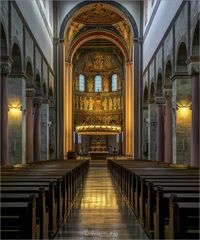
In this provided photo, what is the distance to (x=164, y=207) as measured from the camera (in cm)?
580

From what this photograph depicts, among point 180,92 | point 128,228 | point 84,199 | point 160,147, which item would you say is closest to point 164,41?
point 180,92

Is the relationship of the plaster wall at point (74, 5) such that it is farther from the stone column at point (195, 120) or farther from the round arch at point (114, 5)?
the stone column at point (195, 120)

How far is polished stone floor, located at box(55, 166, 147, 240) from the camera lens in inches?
291

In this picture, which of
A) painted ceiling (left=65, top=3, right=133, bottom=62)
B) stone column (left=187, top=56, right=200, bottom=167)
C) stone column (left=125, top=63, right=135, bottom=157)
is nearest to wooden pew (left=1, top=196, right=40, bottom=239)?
stone column (left=187, top=56, right=200, bottom=167)

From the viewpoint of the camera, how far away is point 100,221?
28.5 feet

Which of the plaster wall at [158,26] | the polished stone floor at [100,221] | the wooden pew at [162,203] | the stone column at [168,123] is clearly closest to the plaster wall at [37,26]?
the plaster wall at [158,26]

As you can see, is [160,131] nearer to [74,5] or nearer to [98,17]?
[74,5]

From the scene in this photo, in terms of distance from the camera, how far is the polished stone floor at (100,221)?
7387 millimetres

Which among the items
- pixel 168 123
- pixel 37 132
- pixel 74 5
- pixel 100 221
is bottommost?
pixel 100 221

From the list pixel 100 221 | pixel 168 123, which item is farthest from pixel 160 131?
pixel 100 221

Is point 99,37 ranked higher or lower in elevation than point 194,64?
higher

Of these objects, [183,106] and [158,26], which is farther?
[158,26]

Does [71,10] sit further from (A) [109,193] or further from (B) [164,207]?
(B) [164,207]

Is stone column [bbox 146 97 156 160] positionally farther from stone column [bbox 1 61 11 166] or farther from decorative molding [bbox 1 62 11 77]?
decorative molding [bbox 1 62 11 77]
